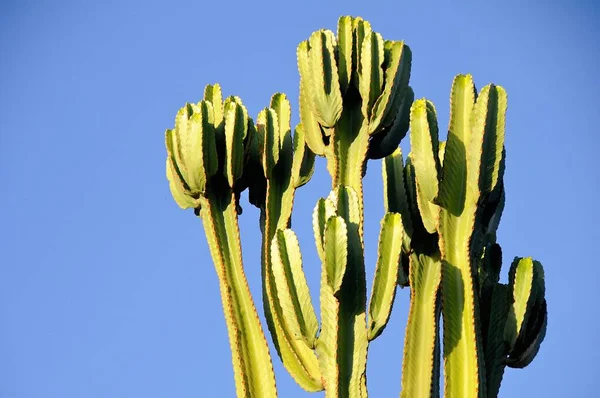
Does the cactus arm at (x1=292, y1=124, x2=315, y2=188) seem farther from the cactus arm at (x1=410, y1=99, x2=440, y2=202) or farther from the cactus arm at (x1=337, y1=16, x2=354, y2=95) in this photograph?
the cactus arm at (x1=410, y1=99, x2=440, y2=202)

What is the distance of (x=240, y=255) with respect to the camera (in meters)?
6.35

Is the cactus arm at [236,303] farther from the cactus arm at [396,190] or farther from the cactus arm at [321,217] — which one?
the cactus arm at [396,190]

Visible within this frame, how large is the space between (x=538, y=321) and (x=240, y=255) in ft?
6.30

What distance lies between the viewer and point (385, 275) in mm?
5621

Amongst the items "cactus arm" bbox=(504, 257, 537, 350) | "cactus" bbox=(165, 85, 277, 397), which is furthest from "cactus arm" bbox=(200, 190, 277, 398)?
"cactus arm" bbox=(504, 257, 537, 350)

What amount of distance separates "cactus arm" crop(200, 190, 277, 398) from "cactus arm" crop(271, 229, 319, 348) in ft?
1.46

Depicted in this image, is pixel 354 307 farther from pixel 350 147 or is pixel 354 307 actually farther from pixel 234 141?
pixel 234 141

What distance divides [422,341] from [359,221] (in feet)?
2.65

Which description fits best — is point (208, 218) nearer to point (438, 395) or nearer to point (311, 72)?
point (311, 72)

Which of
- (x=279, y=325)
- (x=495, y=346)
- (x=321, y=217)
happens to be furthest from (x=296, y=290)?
(x=495, y=346)

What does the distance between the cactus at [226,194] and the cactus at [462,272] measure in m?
0.94

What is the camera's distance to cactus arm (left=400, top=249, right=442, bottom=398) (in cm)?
577

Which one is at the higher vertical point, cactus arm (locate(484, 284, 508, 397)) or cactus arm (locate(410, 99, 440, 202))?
cactus arm (locate(410, 99, 440, 202))

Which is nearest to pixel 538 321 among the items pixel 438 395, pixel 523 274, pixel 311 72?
pixel 523 274
